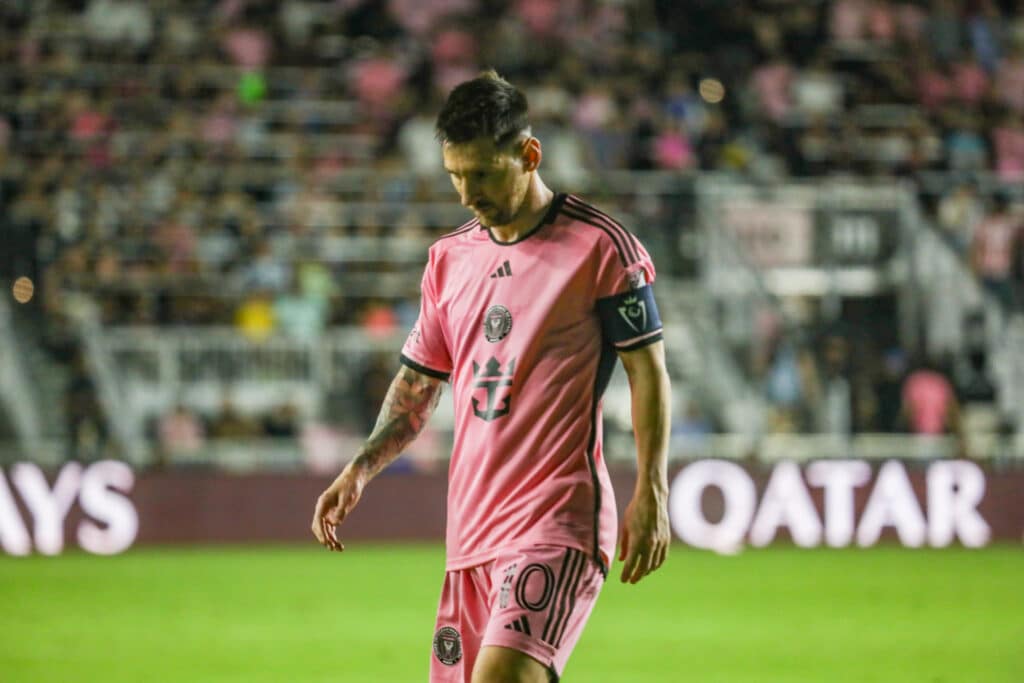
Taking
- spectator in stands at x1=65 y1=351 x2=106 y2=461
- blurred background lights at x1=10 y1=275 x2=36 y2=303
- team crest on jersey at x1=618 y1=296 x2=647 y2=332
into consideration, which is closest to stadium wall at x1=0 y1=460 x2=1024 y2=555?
spectator in stands at x1=65 y1=351 x2=106 y2=461

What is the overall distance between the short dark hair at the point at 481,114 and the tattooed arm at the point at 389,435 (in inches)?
38.1

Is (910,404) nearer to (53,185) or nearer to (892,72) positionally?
(892,72)

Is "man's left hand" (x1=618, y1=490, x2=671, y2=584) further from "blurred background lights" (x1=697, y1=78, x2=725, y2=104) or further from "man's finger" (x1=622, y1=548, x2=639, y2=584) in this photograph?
"blurred background lights" (x1=697, y1=78, x2=725, y2=104)

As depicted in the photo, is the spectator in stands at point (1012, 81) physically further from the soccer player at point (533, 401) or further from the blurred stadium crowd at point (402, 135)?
the soccer player at point (533, 401)

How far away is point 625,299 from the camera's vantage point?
17.2 ft

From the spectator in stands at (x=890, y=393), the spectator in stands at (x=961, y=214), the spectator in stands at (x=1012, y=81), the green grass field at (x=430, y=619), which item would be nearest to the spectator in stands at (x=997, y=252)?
the spectator in stands at (x=961, y=214)

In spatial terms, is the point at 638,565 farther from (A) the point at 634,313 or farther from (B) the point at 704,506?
(B) the point at 704,506

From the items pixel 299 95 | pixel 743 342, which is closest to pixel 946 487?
pixel 743 342

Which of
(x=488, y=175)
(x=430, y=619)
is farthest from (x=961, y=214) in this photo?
(x=488, y=175)

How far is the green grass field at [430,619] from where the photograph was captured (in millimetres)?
10367

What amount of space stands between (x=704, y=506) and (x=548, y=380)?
46.3ft

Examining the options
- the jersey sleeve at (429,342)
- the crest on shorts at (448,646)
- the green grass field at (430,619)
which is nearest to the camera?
the crest on shorts at (448,646)

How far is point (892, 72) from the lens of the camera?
997 inches

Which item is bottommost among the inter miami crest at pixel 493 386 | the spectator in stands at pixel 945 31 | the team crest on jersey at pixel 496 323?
the inter miami crest at pixel 493 386
